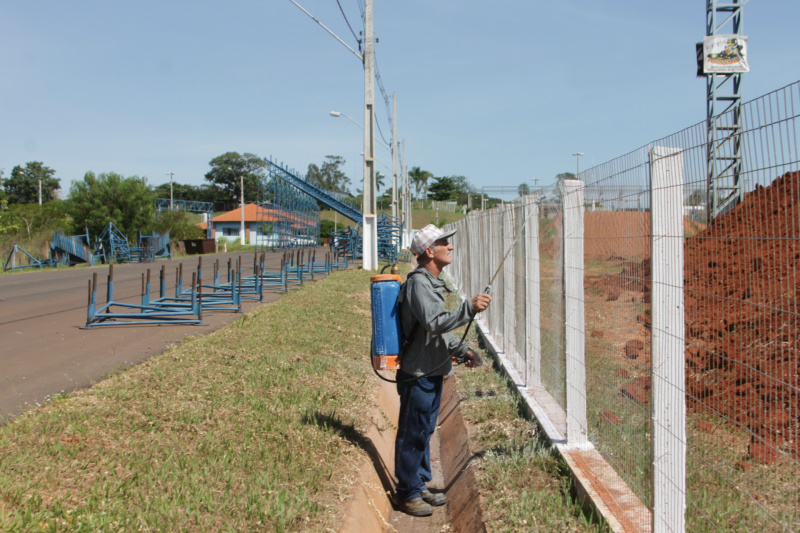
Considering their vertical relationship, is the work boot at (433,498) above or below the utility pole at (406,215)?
below

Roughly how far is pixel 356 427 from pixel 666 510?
3.31m

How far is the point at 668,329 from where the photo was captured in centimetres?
313

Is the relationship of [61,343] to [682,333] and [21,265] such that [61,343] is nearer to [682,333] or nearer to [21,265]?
[682,333]

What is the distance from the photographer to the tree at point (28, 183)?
91.9 m

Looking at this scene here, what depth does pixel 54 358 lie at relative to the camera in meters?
8.96

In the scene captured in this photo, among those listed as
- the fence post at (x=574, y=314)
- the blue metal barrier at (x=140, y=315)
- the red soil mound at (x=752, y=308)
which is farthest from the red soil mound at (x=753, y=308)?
the blue metal barrier at (x=140, y=315)

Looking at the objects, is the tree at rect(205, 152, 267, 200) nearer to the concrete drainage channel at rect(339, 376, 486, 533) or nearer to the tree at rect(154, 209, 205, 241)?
the tree at rect(154, 209, 205, 241)

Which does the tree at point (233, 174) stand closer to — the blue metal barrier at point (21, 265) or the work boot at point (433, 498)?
the blue metal barrier at point (21, 265)

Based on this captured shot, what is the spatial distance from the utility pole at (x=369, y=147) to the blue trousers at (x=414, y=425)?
1961cm

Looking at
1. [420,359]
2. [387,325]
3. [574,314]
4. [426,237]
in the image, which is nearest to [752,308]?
[574,314]

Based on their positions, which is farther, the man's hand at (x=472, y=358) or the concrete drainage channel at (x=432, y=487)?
the man's hand at (x=472, y=358)

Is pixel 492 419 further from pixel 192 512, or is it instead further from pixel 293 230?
pixel 293 230

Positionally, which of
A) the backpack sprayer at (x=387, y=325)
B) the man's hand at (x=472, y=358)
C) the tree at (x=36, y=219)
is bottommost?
the man's hand at (x=472, y=358)

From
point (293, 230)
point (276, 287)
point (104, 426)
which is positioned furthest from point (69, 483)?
point (293, 230)
